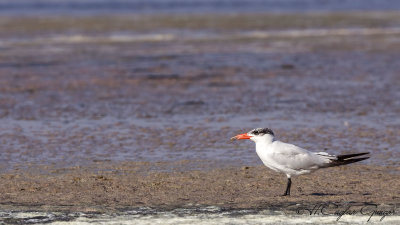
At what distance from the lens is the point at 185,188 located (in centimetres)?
855

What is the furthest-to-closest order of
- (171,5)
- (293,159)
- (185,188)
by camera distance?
(171,5) < (185,188) < (293,159)

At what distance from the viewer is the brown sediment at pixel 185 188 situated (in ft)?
25.1

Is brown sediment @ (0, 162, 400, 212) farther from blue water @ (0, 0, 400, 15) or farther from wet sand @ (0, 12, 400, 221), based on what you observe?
blue water @ (0, 0, 400, 15)

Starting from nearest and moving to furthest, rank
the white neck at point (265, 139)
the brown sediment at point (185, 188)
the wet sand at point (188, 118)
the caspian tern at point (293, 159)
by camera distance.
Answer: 1. the brown sediment at point (185, 188)
2. the caspian tern at point (293, 159)
3. the white neck at point (265, 139)
4. the wet sand at point (188, 118)

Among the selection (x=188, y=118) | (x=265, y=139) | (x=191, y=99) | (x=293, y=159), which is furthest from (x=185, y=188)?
(x=191, y=99)

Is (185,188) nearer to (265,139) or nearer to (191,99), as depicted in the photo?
(265,139)

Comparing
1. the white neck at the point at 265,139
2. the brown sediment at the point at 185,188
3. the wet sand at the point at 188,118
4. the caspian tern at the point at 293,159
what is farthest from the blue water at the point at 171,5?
the caspian tern at the point at 293,159

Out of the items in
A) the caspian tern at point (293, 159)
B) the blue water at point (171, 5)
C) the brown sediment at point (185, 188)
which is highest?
the blue water at point (171, 5)

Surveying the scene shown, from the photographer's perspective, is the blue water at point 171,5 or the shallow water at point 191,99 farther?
the blue water at point 171,5

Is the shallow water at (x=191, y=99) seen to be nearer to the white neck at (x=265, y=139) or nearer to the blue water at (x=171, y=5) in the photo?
the white neck at (x=265, y=139)

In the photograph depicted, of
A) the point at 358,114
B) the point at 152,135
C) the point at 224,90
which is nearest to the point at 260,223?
the point at 152,135

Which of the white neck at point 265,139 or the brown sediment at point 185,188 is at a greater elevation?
the white neck at point 265,139

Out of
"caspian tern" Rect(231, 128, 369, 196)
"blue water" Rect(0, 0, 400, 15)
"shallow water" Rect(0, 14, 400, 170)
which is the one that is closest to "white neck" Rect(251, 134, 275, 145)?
"caspian tern" Rect(231, 128, 369, 196)

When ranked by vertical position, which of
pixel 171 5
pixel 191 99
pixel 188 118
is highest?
pixel 171 5
